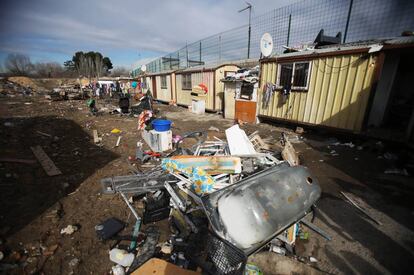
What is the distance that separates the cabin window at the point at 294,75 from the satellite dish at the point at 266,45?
0.86 m

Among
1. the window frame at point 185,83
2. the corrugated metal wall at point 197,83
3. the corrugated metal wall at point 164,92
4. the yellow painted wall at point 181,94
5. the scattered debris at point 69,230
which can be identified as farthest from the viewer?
the corrugated metal wall at point 164,92

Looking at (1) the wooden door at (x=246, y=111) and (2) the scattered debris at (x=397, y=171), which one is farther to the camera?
(1) the wooden door at (x=246, y=111)

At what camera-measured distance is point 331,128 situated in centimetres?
675

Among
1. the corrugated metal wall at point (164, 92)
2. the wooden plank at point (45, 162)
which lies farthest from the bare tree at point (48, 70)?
the wooden plank at point (45, 162)

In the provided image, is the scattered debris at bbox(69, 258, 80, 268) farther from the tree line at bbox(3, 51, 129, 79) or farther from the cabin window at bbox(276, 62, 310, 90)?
the tree line at bbox(3, 51, 129, 79)

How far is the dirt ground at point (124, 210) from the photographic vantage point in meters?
2.21

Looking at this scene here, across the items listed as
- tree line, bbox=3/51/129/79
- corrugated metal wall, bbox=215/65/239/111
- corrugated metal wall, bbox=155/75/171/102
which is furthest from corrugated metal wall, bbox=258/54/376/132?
tree line, bbox=3/51/129/79

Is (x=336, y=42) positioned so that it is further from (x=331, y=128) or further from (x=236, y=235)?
(x=236, y=235)

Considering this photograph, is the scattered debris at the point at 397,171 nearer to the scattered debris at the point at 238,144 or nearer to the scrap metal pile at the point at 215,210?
the scrap metal pile at the point at 215,210

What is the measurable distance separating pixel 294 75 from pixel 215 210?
7.48 meters

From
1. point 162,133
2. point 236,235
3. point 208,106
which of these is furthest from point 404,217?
point 208,106

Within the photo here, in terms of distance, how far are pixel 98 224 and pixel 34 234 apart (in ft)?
2.66

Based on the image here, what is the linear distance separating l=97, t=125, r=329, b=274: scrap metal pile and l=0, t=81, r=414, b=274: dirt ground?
0.22m

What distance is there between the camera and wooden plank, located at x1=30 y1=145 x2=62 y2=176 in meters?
4.25
